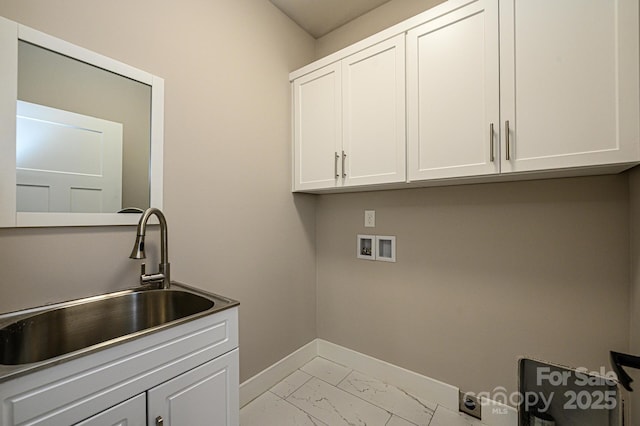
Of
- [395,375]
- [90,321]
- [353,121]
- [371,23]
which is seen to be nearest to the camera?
[90,321]

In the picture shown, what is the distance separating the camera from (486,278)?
1615mm

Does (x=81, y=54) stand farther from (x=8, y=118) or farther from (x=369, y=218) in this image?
(x=369, y=218)

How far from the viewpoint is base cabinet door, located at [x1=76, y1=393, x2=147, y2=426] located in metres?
0.76

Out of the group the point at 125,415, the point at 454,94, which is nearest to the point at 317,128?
the point at 454,94

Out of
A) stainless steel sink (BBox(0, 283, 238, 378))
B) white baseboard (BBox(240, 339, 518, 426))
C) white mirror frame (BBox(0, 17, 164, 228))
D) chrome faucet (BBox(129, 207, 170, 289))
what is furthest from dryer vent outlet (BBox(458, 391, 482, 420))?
white mirror frame (BBox(0, 17, 164, 228))

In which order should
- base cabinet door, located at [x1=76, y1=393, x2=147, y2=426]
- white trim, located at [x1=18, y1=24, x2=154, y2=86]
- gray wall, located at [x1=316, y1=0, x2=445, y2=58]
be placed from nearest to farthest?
1. base cabinet door, located at [x1=76, y1=393, x2=147, y2=426]
2. white trim, located at [x1=18, y1=24, x2=154, y2=86]
3. gray wall, located at [x1=316, y1=0, x2=445, y2=58]

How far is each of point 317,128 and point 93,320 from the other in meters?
1.62

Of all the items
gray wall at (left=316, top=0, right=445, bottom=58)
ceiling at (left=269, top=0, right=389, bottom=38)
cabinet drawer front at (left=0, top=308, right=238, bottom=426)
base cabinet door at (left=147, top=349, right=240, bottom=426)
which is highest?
ceiling at (left=269, top=0, right=389, bottom=38)

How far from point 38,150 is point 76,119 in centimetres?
19

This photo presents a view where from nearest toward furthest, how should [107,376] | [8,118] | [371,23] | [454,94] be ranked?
[107,376] → [8,118] → [454,94] → [371,23]

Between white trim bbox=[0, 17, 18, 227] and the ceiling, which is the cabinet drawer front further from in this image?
the ceiling

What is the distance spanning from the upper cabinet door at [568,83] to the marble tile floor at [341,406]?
1493mm

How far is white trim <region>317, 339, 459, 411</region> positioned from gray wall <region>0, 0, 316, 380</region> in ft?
0.77

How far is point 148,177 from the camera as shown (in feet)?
4.39
